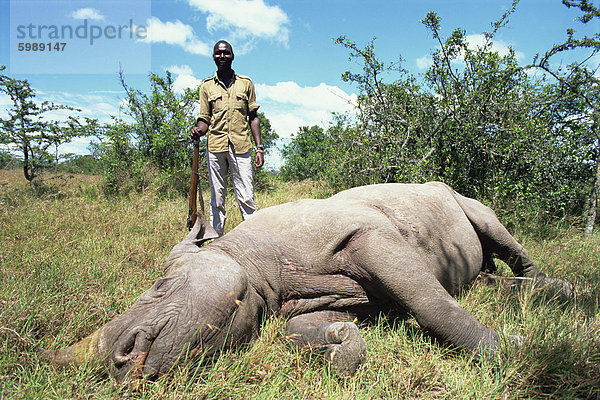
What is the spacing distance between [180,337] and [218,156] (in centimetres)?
319

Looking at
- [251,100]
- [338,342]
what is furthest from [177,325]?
[251,100]

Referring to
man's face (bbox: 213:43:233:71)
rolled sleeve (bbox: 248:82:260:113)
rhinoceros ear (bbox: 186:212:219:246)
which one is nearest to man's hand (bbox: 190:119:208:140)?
rolled sleeve (bbox: 248:82:260:113)

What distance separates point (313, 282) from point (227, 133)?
2.73 meters

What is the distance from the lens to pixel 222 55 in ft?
15.5

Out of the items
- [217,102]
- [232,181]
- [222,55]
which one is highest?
[222,55]

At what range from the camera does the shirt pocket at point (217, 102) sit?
4.85 m

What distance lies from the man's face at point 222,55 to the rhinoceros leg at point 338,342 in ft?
11.7

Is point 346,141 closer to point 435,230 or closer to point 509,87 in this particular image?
point 509,87

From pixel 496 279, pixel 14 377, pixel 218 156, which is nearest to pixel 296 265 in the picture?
pixel 14 377

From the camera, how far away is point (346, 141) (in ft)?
24.4

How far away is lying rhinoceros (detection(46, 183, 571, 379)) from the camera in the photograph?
2.05 meters

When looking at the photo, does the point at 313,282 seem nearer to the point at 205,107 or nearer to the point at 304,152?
the point at 205,107

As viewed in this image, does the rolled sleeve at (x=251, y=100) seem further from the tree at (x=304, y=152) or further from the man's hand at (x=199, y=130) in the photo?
the tree at (x=304, y=152)

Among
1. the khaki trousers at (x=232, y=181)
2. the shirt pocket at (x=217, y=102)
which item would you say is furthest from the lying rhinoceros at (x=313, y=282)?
the shirt pocket at (x=217, y=102)
